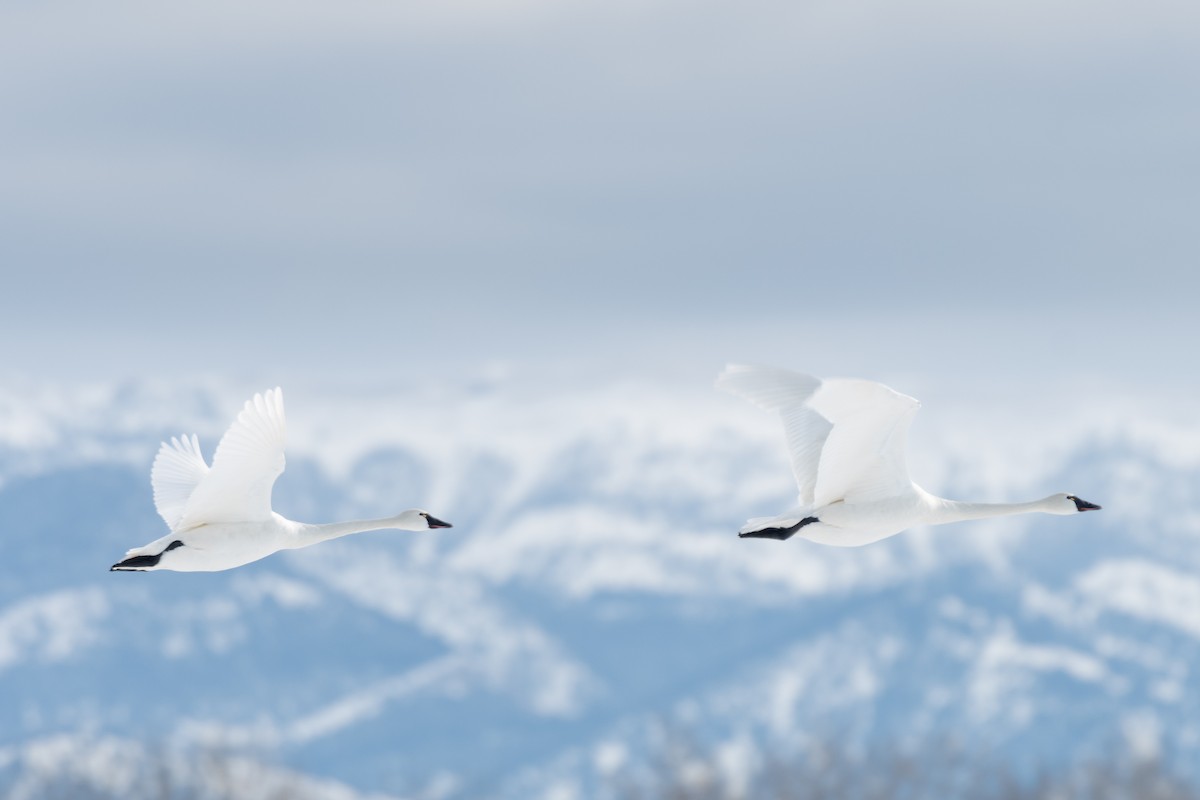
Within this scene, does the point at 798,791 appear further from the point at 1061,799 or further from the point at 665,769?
the point at 1061,799

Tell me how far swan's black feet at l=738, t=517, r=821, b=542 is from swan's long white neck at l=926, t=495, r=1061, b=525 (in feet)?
4.17

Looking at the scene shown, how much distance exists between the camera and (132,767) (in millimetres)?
136000

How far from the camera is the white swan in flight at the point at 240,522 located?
21844 millimetres

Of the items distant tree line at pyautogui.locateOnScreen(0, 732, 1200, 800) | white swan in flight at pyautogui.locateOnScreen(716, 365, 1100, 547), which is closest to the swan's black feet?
white swan in flight at pyautogui.locateOnScreen(716, 365, 1100, 547)

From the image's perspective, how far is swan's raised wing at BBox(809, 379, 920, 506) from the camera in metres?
21.5

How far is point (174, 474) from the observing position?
27.1 m

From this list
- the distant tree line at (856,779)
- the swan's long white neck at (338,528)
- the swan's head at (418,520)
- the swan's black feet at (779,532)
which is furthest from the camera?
the distant tree line at (856,779)

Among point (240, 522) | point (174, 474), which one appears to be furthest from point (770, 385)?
point (174, 474)

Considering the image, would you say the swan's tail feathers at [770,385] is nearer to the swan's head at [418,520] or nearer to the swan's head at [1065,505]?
the swan's head at [418,520]

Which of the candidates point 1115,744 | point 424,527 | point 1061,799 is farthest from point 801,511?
point 1115,744

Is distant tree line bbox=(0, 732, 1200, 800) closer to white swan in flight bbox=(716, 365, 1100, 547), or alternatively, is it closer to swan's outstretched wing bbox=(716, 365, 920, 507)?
swan's outstretched wing bbox=(716, 365, 920, 507)

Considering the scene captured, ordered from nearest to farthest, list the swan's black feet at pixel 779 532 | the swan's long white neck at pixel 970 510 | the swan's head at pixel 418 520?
1. the swan's black feet at pixel 779 532
2. the swan's head at pixel 418 520
3. the swan's long white neck at pixel 970 510

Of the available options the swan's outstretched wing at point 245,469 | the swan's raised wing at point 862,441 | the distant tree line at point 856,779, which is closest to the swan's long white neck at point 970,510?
the swan's raised wing at point 862,441

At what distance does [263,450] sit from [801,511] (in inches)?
214
